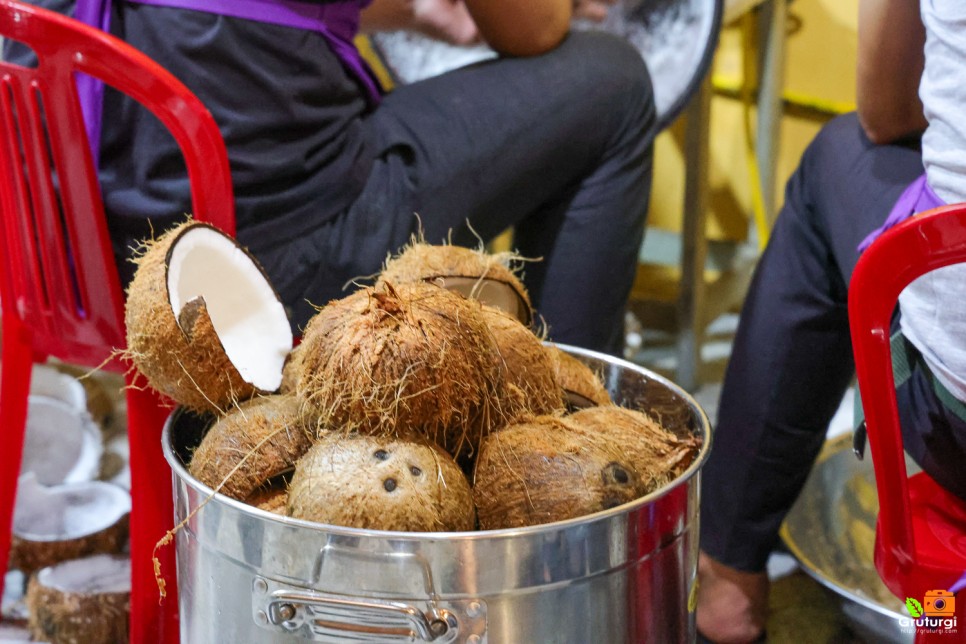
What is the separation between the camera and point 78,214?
86 cm

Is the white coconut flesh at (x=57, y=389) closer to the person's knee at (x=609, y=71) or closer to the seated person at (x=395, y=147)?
the seated person at (x=395, y=147)

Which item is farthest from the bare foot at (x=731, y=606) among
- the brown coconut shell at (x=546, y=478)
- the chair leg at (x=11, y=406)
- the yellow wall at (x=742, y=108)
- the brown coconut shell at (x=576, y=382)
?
the yellow wall at (x=742, y=108)

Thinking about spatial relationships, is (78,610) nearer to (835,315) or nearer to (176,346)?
(176,346)

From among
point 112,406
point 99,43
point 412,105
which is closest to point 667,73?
point 412,105

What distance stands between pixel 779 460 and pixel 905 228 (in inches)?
19.8

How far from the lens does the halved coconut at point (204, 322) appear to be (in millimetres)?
689

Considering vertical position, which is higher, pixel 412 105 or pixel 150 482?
pixel 412 105

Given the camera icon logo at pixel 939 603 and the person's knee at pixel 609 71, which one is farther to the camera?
the person's knee at pixel 609 71

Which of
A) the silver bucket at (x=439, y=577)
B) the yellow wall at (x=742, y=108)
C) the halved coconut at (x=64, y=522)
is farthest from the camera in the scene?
the yellow wall at (x=742, y=108)

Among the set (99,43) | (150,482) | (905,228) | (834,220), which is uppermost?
(99,43)

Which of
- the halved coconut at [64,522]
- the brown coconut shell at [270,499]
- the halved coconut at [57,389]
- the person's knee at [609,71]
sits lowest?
the halved coconut at [64,522]

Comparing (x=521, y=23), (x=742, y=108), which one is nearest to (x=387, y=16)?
(x=521, y=23)

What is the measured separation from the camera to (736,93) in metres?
2.30

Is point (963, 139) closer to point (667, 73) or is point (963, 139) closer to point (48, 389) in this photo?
point (667, 73)
